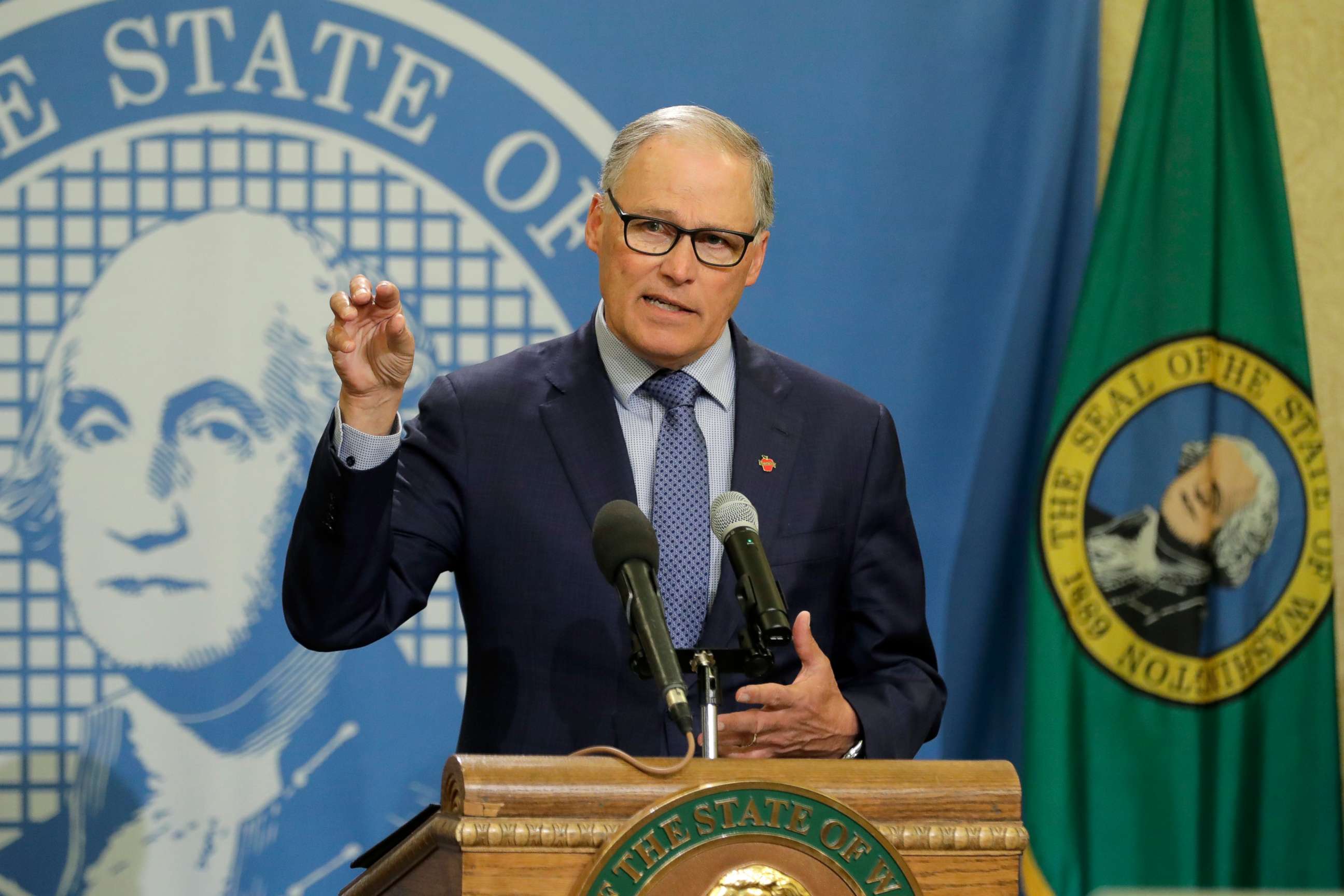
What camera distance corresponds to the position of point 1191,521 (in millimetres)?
3061

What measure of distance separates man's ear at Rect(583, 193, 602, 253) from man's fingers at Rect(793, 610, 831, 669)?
0.75 metres

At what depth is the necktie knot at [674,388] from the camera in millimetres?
2072

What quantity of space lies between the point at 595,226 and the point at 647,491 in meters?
0.39

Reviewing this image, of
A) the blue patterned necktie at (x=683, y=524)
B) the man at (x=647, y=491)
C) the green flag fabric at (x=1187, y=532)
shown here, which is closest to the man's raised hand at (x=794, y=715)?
the man at (x=647, y=491)

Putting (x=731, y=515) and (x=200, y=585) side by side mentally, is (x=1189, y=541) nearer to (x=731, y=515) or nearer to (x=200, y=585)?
(x=731, y=515)

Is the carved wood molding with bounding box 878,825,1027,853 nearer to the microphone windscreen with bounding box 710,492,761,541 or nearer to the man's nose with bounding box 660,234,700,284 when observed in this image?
the microphone windscreen with bounding box 710,492,761,541

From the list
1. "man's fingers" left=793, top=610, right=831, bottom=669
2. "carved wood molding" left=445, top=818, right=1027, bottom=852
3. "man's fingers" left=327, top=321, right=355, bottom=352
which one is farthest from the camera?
"man's fingers" left=327, top=321, right=355, bottom=352

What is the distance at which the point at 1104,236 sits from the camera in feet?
10.0

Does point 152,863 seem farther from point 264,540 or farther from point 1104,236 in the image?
point 1104,236

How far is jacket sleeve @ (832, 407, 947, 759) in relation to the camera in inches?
77.1

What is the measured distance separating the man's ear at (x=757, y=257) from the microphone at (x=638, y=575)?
0.71 m

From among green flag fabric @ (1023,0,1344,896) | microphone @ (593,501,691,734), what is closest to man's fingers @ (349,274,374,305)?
microphone @ (593,501,691,734)

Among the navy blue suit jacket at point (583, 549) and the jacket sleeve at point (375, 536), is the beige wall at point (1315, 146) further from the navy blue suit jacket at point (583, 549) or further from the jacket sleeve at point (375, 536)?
the jacket sleeve at point (375, 536)

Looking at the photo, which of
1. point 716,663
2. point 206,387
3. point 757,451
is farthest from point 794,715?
point 206,387
